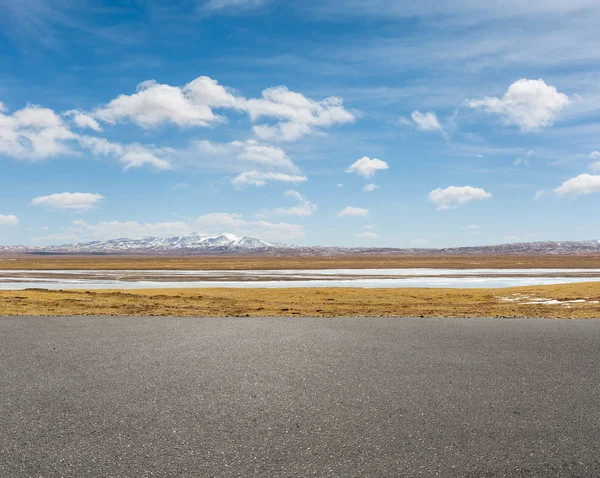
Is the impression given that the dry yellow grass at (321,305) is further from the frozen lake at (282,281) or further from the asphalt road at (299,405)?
the frozen lake at (282,281)

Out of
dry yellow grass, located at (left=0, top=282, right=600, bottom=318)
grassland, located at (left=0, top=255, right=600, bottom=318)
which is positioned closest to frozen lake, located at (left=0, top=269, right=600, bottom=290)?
dry yellow grass, located at (left=0, top=282, right=600, bottom=318)

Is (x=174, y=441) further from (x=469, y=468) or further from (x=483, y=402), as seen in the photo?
(x=483, y=402)

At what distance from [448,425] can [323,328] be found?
8.97 m

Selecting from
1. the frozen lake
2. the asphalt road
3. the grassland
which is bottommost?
the frozen lake

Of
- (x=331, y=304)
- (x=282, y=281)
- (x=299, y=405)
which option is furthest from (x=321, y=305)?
(x=282, y=281)

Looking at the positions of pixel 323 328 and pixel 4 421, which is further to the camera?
pixel 323 328

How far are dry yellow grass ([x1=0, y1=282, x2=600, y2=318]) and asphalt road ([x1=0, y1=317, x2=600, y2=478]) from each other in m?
7.95

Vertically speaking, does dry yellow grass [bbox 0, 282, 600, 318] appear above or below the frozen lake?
above

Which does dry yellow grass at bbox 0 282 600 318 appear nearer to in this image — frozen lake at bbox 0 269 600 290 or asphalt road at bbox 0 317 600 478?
asphalt road at bbox 0 317 600 478

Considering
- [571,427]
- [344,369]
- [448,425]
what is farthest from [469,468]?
[344,369]

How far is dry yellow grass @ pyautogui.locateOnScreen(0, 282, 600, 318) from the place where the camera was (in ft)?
72.6

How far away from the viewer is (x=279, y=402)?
8062 millimetres

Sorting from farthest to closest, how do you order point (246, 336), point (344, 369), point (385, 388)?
point (246, 336), point (344, 369), point (385, 388)

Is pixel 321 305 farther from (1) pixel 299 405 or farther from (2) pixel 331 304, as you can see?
(1) pixel 299 405
